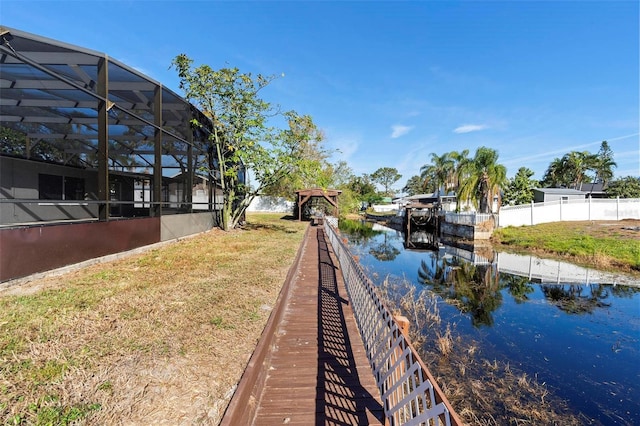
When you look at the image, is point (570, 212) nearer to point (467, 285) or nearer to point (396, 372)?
point (467, 285)

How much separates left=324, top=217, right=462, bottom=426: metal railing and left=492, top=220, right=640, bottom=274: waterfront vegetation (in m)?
14.2

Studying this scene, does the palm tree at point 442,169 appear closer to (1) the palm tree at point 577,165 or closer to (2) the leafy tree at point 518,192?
(2) the leafy tree at point 518,192

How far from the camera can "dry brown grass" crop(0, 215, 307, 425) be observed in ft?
6.41

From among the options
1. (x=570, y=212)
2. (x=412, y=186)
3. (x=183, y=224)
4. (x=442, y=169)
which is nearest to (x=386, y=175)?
(x=412, y=186)

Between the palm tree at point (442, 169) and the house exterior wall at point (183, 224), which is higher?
the palm tree at point (442, 169)

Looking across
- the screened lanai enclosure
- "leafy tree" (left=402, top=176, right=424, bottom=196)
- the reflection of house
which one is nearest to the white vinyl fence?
the reflection of house

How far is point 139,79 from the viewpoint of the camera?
7750 mm

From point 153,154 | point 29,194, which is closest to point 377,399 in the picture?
point 153,154

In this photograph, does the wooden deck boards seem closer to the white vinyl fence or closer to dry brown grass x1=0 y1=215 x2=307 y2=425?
dry brown grass x1=0 y1=215 x2=307 y2=425

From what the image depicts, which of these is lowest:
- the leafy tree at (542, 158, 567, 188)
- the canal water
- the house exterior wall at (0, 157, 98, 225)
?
the canal water

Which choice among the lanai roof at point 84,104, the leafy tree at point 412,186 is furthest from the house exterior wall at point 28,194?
the leafy tree at point 412,186

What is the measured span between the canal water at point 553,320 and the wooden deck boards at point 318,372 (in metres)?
2.36

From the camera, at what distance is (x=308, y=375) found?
9.72ft

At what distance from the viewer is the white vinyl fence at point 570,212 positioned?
21.1 metres
